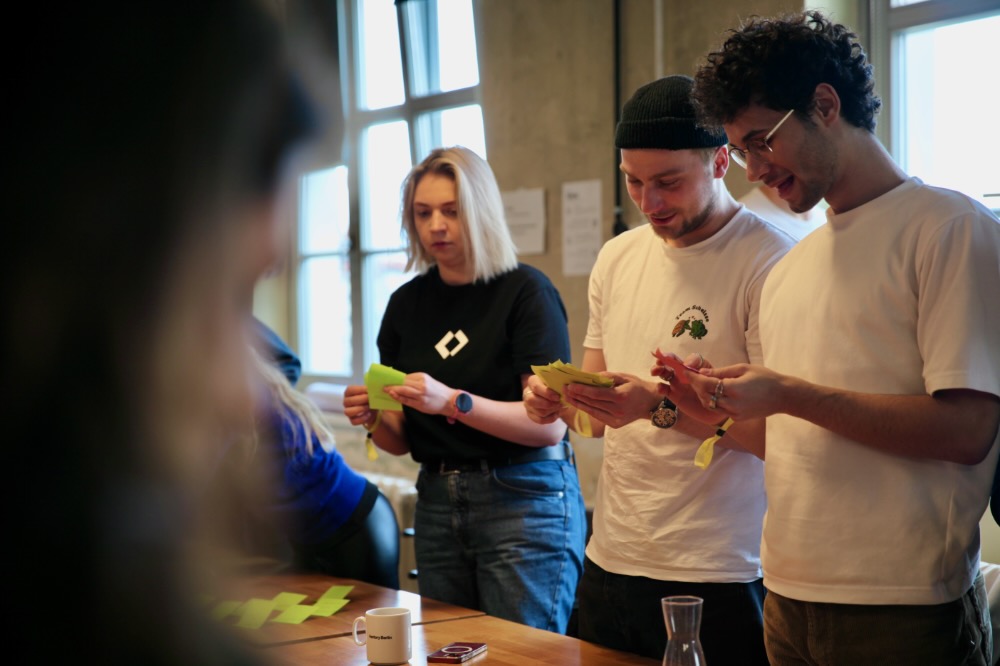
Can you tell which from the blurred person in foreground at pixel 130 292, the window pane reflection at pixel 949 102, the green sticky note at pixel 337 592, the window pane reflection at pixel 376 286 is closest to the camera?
the blurred person in foreground at pixel 130 292

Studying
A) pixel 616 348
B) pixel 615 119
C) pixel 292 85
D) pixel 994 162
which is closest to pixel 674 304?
pixel 616 348

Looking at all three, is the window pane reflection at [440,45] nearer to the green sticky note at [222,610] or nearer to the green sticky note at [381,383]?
the green sticky note at [381,383]

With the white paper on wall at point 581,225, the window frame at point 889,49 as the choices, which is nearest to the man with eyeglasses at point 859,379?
the window frame at point 889,49

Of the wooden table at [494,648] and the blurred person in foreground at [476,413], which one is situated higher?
the blurred person in foreground at [476,413]

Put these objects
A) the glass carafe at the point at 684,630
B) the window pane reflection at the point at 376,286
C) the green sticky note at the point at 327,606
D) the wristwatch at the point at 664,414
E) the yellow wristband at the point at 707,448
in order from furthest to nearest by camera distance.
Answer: the window pane reflection at the point at 376,286 < the green sticky note at the point at 327,606 < the wristwatch at the point at 664,414 < the yellow wristband at the point at 707,448 < the glass carafe at the point at 684,630

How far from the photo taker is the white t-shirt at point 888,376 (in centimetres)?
150

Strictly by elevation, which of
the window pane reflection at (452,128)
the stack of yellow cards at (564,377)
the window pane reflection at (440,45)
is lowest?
the stack of yellow cards at (564,377)

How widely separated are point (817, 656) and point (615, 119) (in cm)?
366

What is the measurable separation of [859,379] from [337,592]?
4.68ft

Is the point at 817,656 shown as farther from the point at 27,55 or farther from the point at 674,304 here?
the point at 27,55

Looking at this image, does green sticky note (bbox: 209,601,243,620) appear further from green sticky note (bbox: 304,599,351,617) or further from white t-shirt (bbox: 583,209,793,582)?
green sticky note (bbox: 304,599,351,617)

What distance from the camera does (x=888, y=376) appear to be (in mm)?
1587

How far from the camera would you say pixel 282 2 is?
253mm

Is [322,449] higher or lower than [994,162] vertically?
lower
